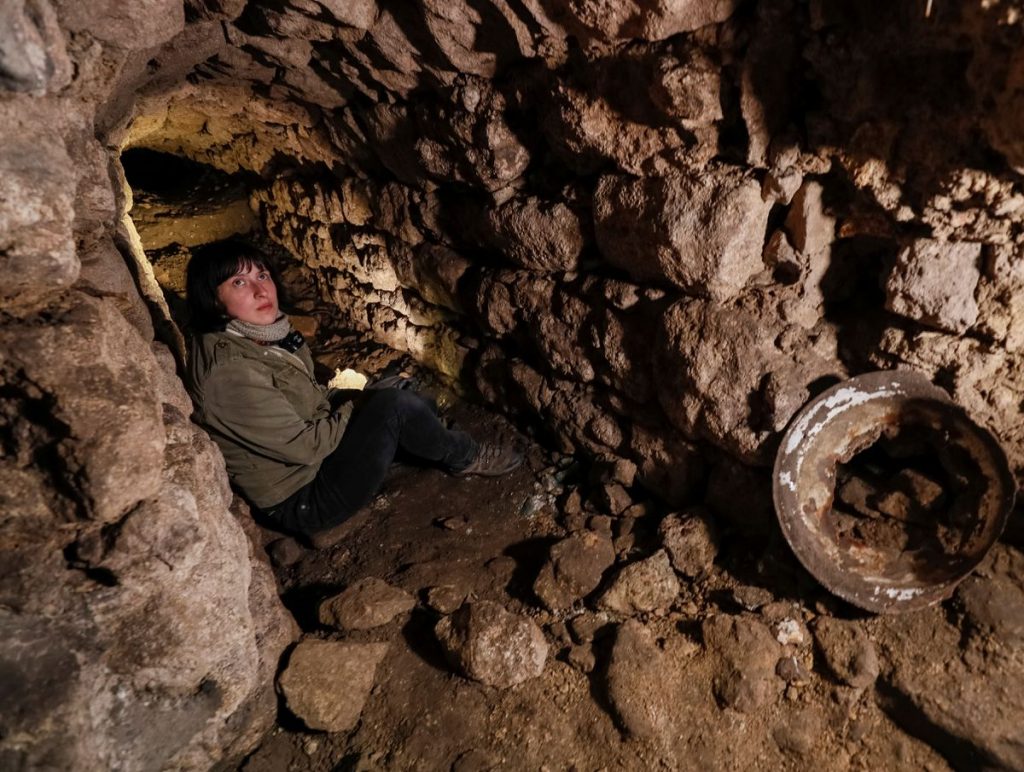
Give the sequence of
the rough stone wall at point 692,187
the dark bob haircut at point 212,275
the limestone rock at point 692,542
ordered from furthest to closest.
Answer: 1. the dark bob haircut at point 212,275
2. the limestone rock at point 692,542
3. the rough stone wall at point 692,187

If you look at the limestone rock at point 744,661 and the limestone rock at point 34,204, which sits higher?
the limestone rock at point 34,204

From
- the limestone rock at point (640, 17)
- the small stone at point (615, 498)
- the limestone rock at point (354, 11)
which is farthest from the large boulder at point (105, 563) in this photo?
the limestone rock at point (640, 17)

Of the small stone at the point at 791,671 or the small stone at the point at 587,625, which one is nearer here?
the small stone at the point at 791,671

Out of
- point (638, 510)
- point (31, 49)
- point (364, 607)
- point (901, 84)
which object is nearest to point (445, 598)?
point (364, 607)

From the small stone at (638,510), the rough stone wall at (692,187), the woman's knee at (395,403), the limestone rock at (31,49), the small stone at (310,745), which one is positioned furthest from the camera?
the woman's knee at (395,403)

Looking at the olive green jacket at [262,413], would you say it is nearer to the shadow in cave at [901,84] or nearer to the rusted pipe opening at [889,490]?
the rusted pipe opening at [889,490]

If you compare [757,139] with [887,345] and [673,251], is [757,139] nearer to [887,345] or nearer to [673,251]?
[673,251]

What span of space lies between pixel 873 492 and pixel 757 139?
1160 millimetres

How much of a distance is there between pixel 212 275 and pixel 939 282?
245 centimetres

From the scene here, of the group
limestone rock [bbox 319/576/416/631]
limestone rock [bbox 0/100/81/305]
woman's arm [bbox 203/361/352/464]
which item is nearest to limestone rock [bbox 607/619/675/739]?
limestone rock [bbox 319/576/416/631]

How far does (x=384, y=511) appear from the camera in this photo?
2939mm

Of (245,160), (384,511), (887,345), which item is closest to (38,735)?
(384,511)

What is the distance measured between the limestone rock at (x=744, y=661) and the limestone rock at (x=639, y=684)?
0.17m

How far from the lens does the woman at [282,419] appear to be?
224cm
